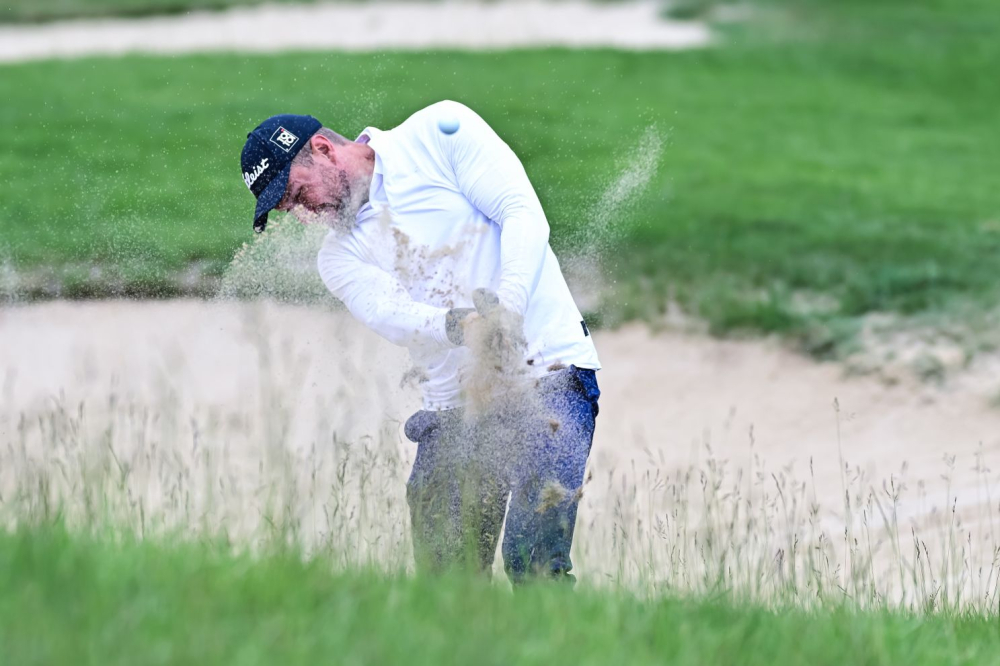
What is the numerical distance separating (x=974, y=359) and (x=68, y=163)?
8.57m

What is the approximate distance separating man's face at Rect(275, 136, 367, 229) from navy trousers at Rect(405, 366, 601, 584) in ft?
2.50

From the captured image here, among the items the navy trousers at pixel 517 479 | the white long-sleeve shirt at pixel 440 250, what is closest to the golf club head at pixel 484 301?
the white long-sleeve shirt at pixel 440 250

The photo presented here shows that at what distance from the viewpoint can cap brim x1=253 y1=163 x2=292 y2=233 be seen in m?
4.53

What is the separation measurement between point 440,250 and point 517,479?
2.59ft

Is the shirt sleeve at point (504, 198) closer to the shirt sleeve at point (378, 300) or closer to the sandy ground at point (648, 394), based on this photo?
the shirt sleeve at point (378, 300)

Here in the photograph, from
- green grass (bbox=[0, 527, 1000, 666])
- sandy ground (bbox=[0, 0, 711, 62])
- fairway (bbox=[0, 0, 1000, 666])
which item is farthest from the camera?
sandy ground (bbox=[0, 0, 711, 62])

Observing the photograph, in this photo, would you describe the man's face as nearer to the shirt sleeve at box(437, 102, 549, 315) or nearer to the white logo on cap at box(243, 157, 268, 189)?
the white logo on cap at box(243, 157, 268, 189)

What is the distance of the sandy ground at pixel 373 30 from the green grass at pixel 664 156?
1.67m

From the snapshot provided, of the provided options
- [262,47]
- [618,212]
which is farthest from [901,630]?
[262,47]

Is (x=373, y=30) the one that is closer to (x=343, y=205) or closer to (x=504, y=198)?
(x=343, y=205)

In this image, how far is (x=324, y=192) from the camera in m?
4.67

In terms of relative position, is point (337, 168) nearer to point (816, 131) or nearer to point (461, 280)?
point (461, 280)

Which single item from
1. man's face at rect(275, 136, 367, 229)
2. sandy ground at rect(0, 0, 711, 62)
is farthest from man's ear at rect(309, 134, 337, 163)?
sandy ground at rect(0, 0, 711, 62)

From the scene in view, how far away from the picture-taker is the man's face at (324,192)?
4.60m
